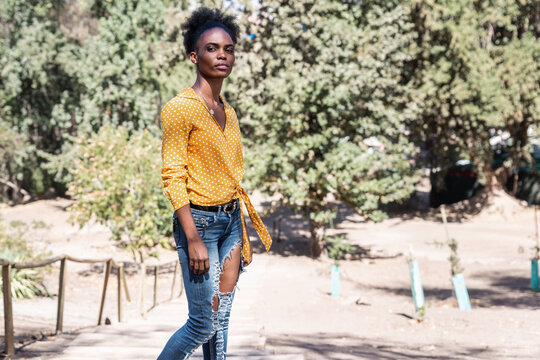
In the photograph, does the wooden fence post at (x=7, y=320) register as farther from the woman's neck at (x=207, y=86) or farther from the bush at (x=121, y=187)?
the bush at (x=121, y=187)

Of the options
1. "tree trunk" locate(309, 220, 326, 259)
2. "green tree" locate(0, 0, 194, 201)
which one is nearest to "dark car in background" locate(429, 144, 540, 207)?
"tree trunk" locate(309, 220, 326, 259)

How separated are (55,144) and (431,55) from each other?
18927mm

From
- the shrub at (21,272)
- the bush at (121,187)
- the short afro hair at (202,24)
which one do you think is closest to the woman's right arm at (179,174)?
the short afro hair at (202,24)

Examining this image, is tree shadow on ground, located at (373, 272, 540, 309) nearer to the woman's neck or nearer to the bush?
Result: the bush

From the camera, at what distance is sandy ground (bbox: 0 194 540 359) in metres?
7.07

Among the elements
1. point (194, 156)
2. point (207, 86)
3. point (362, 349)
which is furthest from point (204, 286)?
point (362, 349)

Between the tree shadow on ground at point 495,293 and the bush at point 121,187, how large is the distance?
5272 mm

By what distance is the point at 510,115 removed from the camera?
2211cm

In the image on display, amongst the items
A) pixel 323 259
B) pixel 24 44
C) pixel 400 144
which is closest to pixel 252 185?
pixel 323 259

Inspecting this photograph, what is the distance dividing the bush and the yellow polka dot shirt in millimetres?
10733

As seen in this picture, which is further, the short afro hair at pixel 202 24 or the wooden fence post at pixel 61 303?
the wooden fence post at pixel 61 303

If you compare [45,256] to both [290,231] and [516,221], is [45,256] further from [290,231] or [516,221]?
[516,221]

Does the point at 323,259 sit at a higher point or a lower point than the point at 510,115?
lower

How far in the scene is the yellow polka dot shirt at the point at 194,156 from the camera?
278cm
